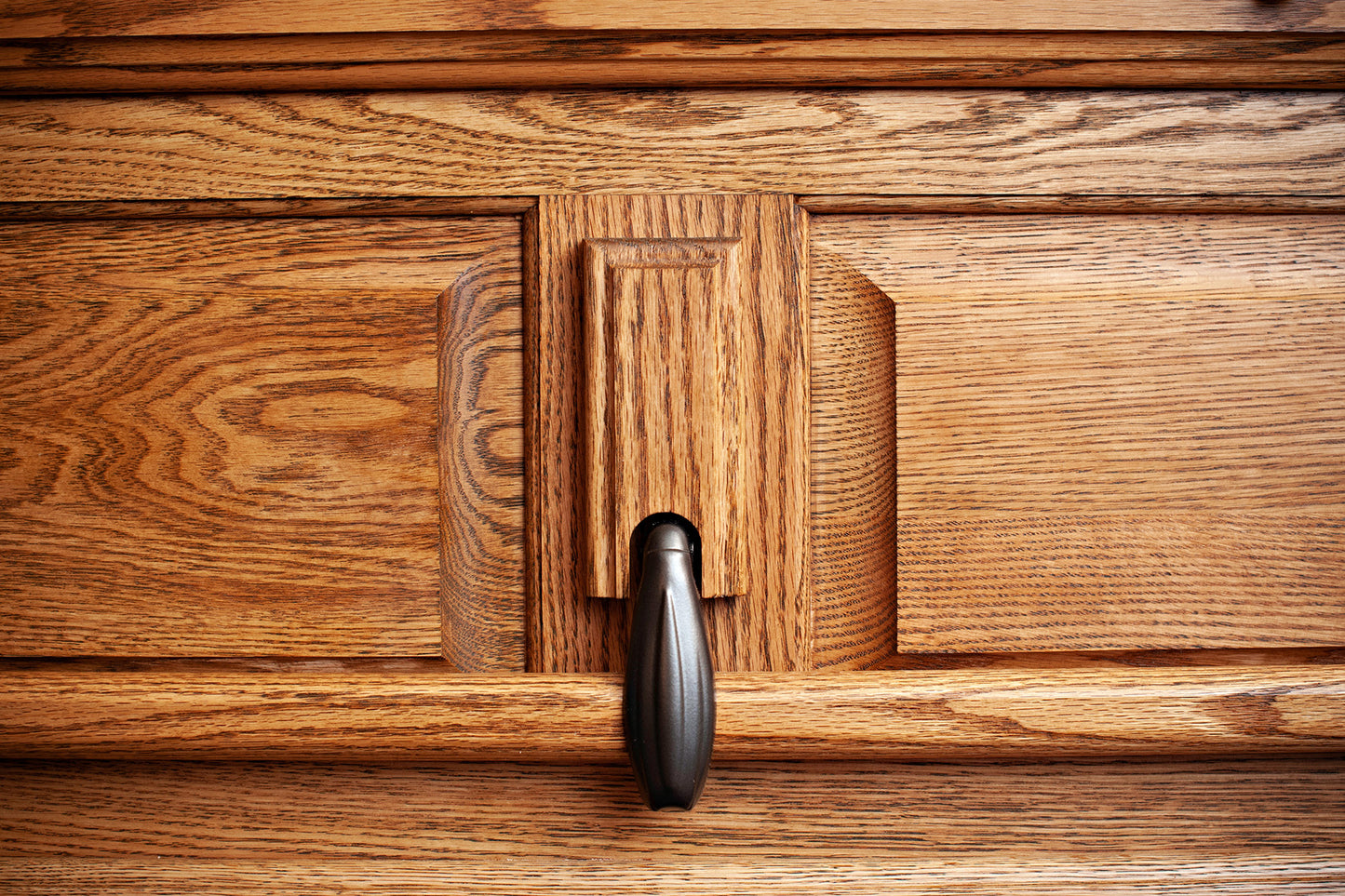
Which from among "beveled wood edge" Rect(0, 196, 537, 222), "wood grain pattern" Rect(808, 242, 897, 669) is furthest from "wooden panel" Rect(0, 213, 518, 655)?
"wood grain pattern" Rect(808, 242, 897, 669)

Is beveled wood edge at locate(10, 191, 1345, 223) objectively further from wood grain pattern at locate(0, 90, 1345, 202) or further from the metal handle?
the metal handle

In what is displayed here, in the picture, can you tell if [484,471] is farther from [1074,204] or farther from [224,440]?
[1074,204]

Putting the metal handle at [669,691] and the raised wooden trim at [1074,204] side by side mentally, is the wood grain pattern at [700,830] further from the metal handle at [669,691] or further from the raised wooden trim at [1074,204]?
the raised wooden trim at [1074,204]

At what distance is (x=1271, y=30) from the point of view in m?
0.23

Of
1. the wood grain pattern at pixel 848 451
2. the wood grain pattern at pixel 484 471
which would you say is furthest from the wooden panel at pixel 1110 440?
the wood grain pattern at pixel 484 471

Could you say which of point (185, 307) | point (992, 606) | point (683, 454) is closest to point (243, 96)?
point (185, 307)

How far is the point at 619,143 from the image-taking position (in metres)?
0.24

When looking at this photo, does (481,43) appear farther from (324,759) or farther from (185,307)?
(324,759)

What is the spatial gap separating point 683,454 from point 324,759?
15cm

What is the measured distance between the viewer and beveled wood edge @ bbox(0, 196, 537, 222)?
24 centimetres

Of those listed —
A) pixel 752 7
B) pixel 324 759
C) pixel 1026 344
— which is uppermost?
pixel 752 7

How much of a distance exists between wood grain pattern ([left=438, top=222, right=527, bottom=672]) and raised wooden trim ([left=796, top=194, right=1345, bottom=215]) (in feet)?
0.34

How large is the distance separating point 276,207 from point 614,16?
0.40ft

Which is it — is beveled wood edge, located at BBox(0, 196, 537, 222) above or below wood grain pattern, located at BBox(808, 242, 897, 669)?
above
